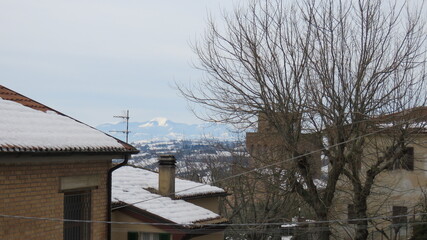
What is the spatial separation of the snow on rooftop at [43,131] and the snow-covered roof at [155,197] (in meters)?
3.36

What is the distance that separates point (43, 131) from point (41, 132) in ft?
0.36

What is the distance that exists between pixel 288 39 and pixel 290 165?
3.63 meters

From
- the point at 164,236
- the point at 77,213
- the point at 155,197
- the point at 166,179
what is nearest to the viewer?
the point at 77,213

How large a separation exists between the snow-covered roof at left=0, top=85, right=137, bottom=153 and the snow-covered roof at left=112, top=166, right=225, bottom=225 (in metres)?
3.16

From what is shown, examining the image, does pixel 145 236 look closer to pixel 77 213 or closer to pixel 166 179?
pixel 166 179

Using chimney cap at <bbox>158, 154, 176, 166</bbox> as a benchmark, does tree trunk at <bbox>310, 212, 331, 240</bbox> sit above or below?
below

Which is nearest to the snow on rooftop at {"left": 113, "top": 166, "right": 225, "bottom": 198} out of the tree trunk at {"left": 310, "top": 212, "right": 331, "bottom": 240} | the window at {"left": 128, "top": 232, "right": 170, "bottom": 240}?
the window at {"left": 128, "top": 232, "right": 170, "bottom": 240}

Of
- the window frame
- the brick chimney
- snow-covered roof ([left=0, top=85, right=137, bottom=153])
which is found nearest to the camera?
snow-covered roof ([left=0, top=85, right=137, bottom=153])

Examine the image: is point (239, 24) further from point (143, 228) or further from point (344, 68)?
point (143, 228)

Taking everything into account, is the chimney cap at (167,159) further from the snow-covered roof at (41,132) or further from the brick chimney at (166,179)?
the snow-covered roof at (41,132)

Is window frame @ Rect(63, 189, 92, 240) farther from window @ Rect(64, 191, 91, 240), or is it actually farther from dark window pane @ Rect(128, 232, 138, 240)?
dark window pane @ Rect(128, 232, 138, 240)

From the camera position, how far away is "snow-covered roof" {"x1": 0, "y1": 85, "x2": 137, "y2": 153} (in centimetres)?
827

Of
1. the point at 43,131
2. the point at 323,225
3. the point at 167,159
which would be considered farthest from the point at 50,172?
the point at 323,225

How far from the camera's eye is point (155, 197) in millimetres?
14820
